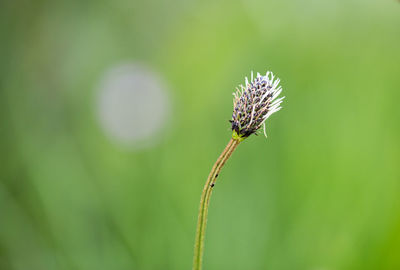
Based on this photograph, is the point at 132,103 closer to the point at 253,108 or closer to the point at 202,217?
the point at 253,108

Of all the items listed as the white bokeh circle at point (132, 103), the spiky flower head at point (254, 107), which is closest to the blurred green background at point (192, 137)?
the white bokeh circle at point (132, 103)

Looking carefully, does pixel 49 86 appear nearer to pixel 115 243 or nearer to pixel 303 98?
pixel 115 243

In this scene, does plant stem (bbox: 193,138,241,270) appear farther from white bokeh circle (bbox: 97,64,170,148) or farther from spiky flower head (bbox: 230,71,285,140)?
white bokeh circle (bbox: 97,64,170,148)

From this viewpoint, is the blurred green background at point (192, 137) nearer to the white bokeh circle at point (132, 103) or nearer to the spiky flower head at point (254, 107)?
the white bokeh circle at point (132, 103)

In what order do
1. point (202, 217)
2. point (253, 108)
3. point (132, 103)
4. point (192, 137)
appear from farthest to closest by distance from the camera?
point (132, 103), point (192, 137), point (253, 108), point (202, 217)

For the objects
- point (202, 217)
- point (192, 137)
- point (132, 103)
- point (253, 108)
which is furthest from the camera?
point (132, 103)

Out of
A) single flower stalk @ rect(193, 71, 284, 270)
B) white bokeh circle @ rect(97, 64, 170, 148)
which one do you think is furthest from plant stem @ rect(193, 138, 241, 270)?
white bokeh circle @ rect(97, 64, 170, 148)

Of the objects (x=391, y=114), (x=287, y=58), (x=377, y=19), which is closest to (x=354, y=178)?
(x=391, y=114)

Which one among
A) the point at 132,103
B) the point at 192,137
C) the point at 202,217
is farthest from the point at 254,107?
the point at 132,103
